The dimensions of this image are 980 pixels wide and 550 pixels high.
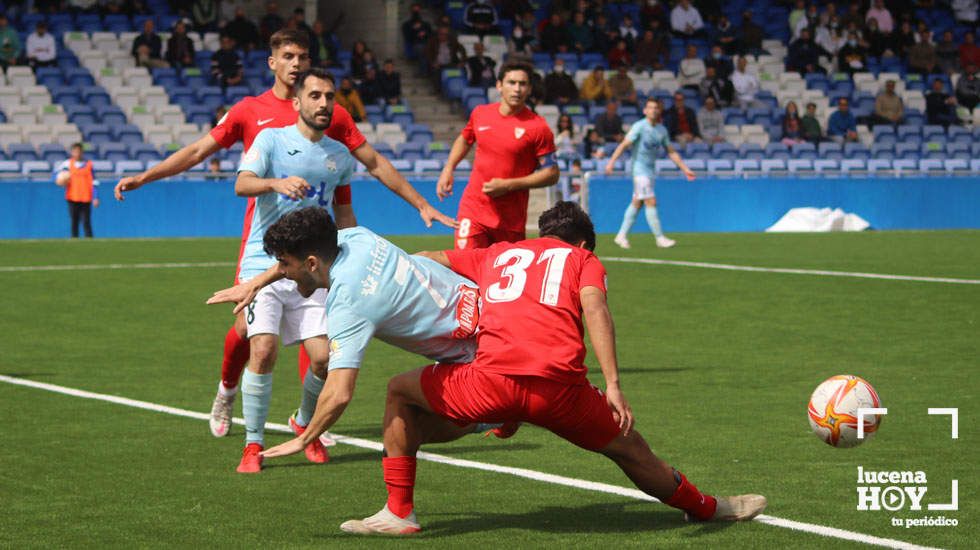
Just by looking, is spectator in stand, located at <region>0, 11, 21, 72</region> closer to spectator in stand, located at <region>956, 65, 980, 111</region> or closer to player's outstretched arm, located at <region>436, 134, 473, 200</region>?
player's outstretched arm, located at <region>436, 134, 473, 200</region>

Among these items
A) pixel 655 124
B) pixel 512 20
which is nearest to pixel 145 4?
pixel 512 20

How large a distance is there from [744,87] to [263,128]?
28719 millimetres

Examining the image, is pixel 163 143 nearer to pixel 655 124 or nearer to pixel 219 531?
pixel 655 124

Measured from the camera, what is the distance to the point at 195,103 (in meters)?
30.8

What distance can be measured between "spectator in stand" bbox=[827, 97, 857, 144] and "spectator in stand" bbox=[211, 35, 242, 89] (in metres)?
13.5

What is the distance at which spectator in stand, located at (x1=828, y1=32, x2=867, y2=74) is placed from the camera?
38438 mm

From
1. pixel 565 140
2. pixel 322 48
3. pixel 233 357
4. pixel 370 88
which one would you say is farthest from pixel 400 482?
pixel 370 88

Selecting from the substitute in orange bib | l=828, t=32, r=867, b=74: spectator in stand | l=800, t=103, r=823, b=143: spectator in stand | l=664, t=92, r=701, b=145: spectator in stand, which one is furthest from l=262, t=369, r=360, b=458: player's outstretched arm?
l=828, t=32, r=867, b=74: spectator in stand

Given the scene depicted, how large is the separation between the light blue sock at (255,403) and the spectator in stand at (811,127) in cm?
2822

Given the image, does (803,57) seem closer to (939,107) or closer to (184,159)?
(939,107)

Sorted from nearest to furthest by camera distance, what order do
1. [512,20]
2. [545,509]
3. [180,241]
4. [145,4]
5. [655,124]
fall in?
[545,509] → [655,124] → [180,241] → [145,4] → [512,20]

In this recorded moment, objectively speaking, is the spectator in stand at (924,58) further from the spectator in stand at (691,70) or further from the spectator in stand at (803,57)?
the spectator in stand at (691,70)

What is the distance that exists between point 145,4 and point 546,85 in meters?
8.85

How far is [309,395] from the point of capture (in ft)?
27.2
